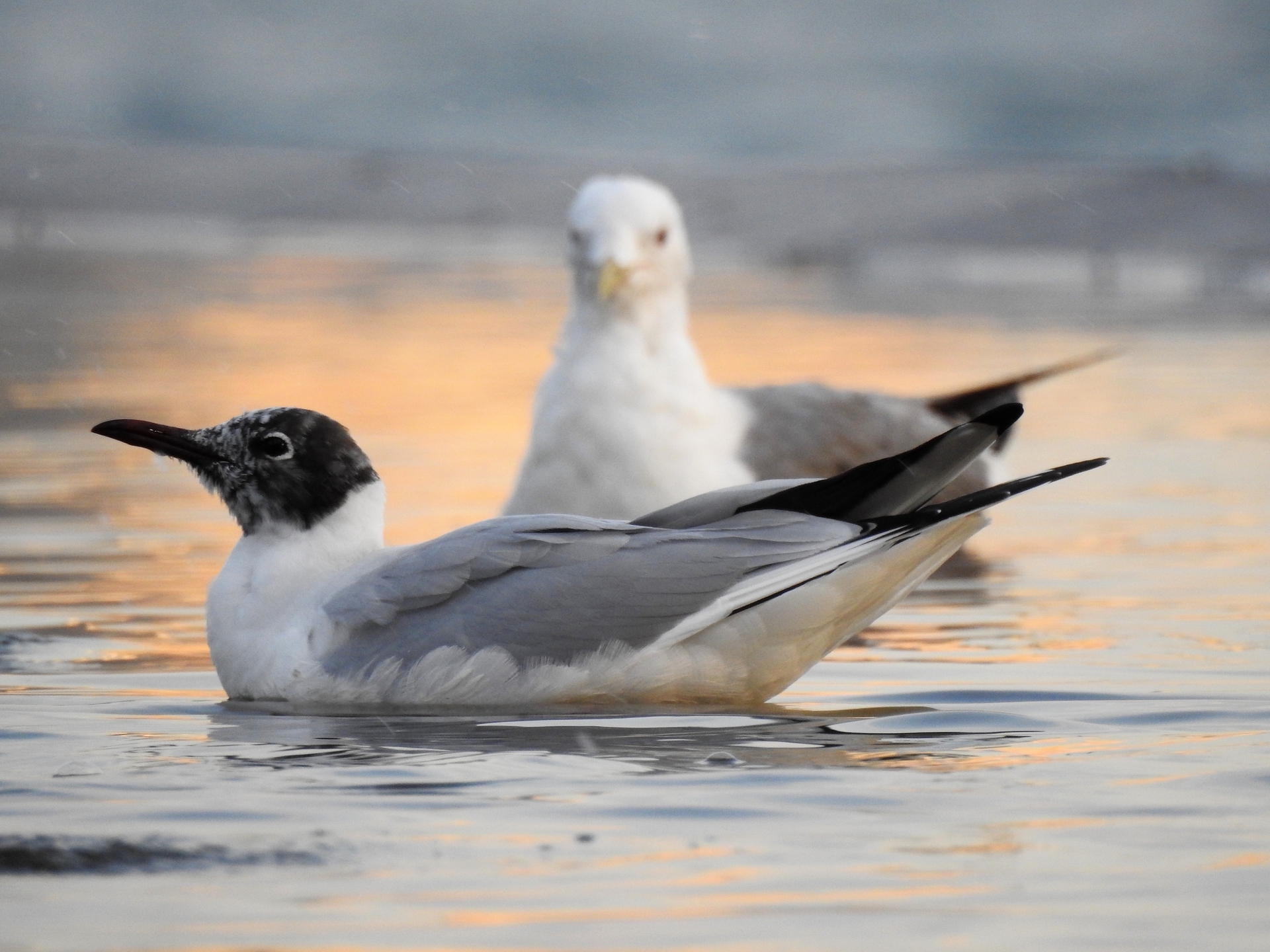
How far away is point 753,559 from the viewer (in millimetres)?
5527

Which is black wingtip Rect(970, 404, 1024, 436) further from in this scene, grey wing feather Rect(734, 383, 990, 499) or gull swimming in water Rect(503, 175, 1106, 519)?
grey wing feather Rect(734, 383, 990, 499)

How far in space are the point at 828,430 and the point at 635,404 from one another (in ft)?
3.72

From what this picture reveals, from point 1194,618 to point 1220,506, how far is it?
243 centimetres

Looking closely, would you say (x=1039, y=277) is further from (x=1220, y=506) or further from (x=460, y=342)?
(x=1220, y=506)

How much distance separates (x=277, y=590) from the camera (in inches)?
235

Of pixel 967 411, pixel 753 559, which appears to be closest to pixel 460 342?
pixel 967 411

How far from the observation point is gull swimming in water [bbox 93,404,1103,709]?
18.1 ft

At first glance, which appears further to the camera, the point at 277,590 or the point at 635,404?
the point at 635,404

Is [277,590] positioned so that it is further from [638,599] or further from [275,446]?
[638,599]

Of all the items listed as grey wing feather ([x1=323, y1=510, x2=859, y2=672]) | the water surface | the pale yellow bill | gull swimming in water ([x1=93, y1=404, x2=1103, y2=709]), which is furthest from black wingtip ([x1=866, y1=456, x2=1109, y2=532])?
the pale yellow bill

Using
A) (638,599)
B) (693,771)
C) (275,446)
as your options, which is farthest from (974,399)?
(693,771)

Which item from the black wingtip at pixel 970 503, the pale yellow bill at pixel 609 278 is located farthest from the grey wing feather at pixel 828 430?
the black wingtip at pixel 970 503

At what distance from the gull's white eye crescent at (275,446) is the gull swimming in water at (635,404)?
5.67ft

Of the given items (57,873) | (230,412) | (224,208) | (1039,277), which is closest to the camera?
(57,873)
